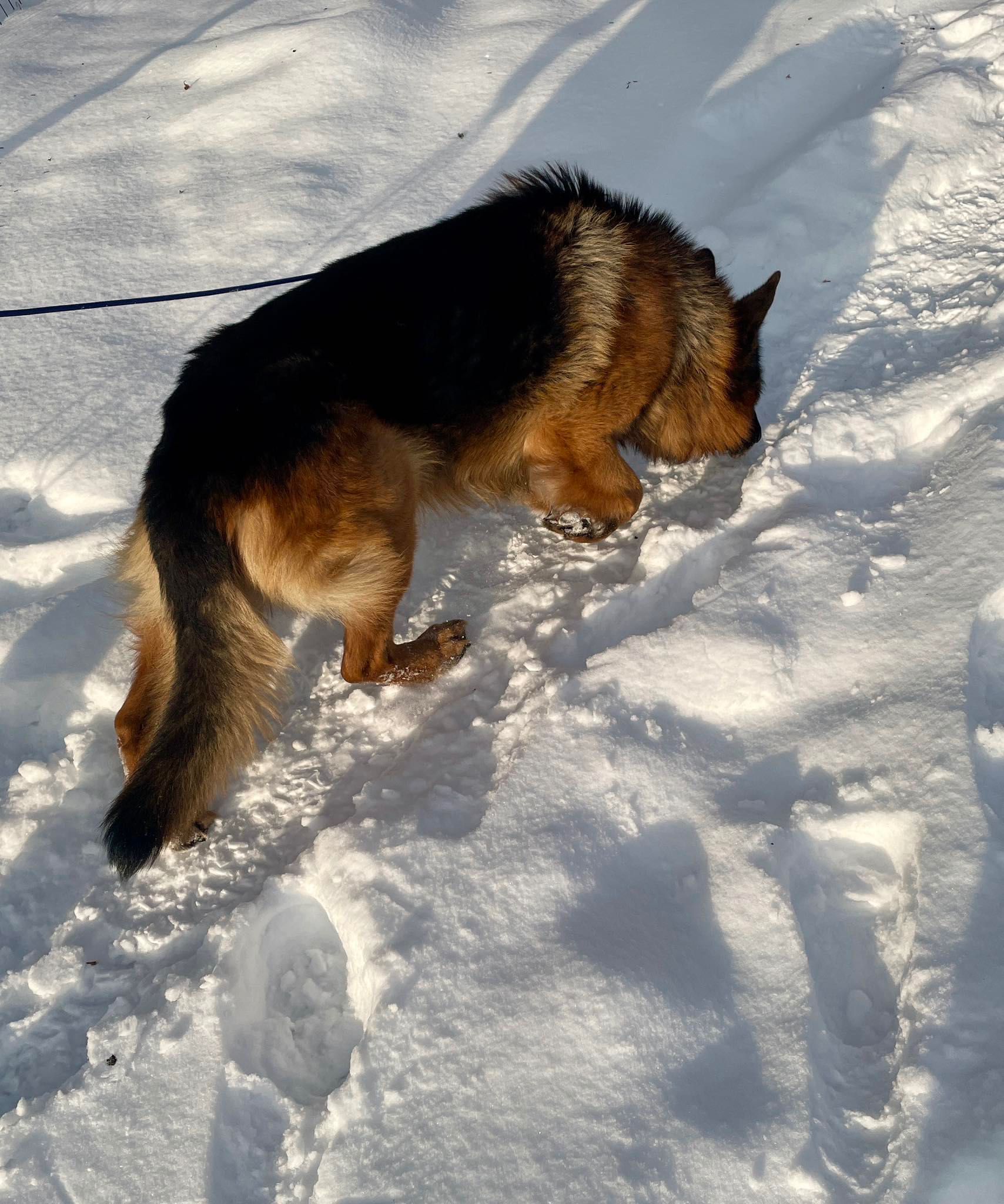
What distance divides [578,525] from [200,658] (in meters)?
1.69

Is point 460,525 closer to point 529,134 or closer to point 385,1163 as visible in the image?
point 385,1163

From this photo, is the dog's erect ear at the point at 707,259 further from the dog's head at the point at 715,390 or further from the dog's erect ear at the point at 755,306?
the dog's erect ear at the point at 755,306

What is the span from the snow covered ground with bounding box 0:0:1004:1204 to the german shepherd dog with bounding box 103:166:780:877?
36cm

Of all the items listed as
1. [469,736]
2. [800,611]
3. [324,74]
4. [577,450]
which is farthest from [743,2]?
[469,736]

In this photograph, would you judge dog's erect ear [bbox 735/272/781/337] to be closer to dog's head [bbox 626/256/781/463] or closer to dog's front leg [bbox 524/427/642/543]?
dog's head [bbox 626/256/781/463]

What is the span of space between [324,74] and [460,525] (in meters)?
4.22

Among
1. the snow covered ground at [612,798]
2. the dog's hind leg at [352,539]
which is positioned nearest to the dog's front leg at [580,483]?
the snow covered ground at [612,798]

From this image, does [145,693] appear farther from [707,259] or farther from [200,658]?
[707,259]

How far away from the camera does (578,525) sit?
3504 millimetres

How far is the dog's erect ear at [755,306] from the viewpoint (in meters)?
3.46

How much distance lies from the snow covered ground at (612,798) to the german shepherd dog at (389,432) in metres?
0.36

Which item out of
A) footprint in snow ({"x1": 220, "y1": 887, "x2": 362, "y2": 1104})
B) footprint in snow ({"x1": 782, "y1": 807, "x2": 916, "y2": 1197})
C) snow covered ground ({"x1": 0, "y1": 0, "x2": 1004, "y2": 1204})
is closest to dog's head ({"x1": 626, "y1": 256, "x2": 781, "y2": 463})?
snow covered ground ({"x1": 0, "y1": 0, "x2": 1004, "y2": 1204})

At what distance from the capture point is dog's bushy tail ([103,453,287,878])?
2.54m

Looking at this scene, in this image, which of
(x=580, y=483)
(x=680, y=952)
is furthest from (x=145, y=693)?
(x=680, y=952)
